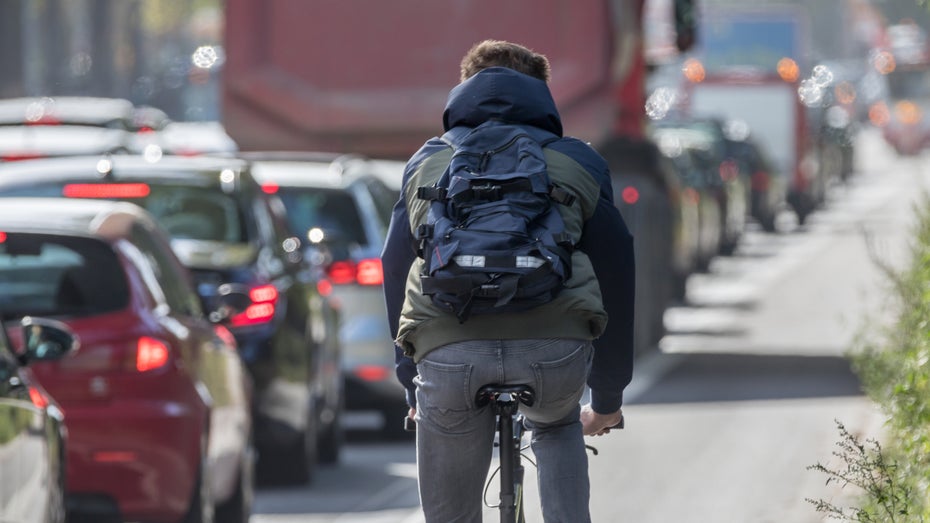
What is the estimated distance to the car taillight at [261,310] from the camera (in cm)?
1216

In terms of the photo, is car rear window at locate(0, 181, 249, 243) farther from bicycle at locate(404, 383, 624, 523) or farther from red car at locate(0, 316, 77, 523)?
bicycle at locate(404, 383, 624, 523)

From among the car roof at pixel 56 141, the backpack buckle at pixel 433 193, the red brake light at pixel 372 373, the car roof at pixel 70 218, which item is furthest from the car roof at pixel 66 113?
the backpack buckle at pixel 433 193

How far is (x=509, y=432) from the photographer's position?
592 centimetres

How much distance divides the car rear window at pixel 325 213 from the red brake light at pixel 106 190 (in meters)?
2.36

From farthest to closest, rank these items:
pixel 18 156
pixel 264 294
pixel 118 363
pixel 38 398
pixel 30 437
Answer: pixel 18 156 → pixel 264 294 → pixel 118 363 → pixel 38 398 → pixel 30 437

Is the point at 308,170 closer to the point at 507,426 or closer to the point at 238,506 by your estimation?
the point at 238,506

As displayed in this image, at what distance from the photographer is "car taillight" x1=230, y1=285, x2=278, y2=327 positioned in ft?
39.9

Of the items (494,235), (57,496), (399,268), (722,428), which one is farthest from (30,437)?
(722,428)

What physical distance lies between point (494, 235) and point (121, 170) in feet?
22.8

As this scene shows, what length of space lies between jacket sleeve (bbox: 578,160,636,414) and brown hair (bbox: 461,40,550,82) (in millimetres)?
327

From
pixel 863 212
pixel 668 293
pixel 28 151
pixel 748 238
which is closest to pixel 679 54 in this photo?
pixel 668 293

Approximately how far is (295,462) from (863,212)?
34.2 m

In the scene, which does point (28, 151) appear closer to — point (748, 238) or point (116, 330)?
point (116, 330)

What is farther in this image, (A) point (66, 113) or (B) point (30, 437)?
(A) point (66, 113)
